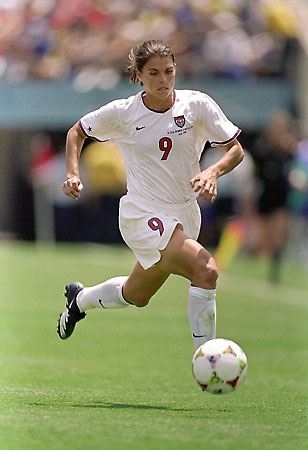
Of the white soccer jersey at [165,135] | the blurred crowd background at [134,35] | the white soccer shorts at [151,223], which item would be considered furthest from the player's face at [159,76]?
the blurred crowd background at [134,35]

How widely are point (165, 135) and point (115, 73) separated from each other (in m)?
20.8

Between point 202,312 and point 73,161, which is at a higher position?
point 73,161

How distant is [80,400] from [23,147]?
23.7 meters

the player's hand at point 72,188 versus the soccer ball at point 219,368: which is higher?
the player's hand at point 72,188

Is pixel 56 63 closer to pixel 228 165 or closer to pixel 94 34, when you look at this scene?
pixel 94 34

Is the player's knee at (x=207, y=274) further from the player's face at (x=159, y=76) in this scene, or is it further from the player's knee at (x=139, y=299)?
the player's face at (x=159, y=76)

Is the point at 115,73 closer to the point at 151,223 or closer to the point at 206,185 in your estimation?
the point at 151,223

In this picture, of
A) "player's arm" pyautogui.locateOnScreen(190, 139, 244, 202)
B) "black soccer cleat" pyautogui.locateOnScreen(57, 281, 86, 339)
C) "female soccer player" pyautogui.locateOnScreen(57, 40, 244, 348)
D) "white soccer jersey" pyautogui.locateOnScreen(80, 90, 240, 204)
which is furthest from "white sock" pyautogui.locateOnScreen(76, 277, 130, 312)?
"player's arm" pyautogui.locateOnScreen(190, 139, 244, 202)

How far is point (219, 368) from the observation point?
7.80m

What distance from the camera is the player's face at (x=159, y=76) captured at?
8.57 m

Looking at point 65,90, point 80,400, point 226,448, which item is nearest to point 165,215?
point 80,400

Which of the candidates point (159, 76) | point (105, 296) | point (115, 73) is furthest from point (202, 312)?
point (115, 73)

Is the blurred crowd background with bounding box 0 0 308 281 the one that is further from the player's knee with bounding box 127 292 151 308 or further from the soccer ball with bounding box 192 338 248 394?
the soccer ball with bounding box 192 338 248 394

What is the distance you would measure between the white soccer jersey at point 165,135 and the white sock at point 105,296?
3.17 ft
